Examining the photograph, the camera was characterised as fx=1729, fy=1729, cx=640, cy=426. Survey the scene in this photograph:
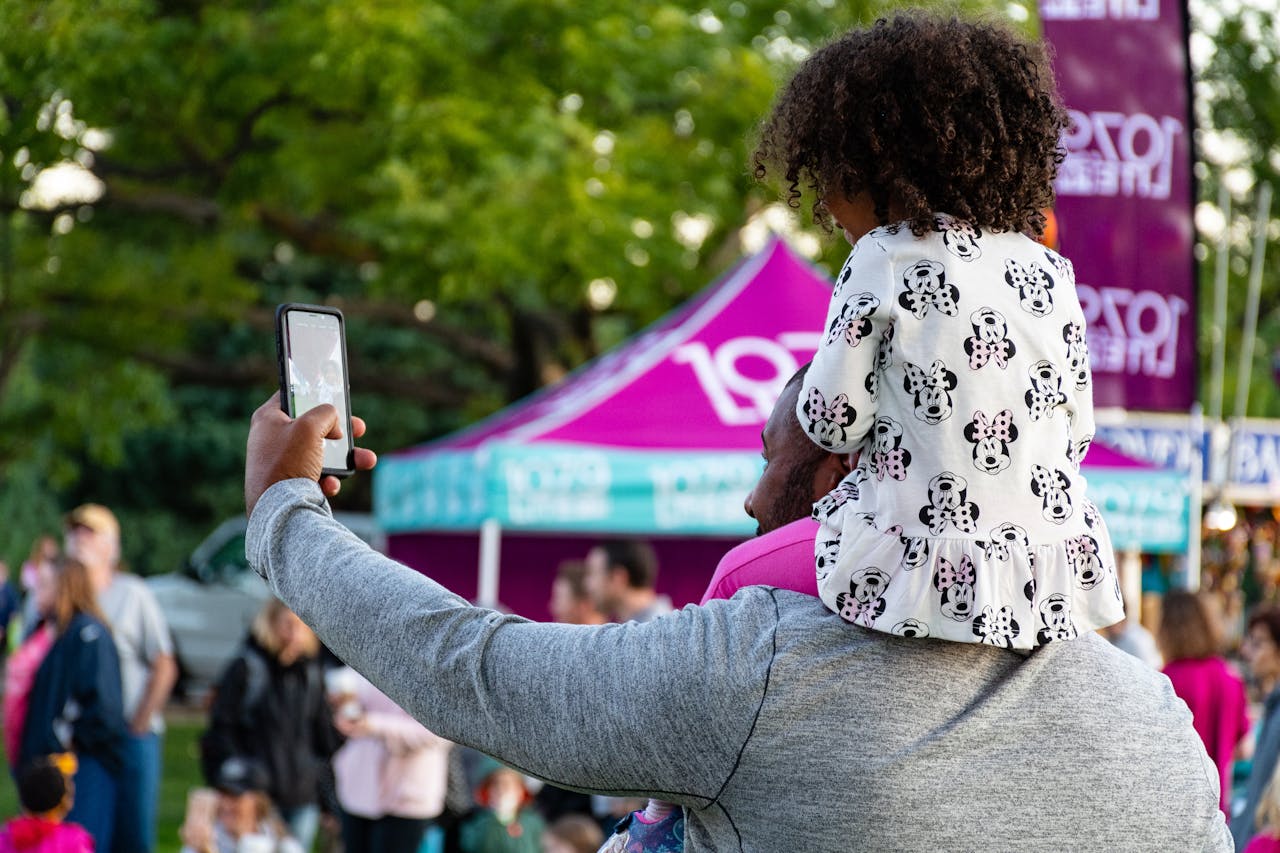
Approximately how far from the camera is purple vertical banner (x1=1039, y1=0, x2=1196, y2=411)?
8.03 meters

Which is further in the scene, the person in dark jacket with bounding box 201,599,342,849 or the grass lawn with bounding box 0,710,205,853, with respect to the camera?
the grass lawn with bounding box 0,710,205,853

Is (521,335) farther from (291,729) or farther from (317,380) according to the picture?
(317,380)

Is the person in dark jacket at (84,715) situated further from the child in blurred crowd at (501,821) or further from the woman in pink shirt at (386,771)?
the child in blurred crowd at (501,821)

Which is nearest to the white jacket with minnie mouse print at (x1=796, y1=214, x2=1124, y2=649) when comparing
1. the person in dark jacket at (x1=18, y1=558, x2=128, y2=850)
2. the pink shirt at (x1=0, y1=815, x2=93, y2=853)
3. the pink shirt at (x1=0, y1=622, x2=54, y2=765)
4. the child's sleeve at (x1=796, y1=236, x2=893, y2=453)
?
the child's sleeve at (x1=796, y1=236, x2=893, y2=453)

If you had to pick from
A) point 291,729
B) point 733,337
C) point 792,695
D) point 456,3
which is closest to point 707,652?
point 792,695

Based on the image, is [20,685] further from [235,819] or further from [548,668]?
[548,668]

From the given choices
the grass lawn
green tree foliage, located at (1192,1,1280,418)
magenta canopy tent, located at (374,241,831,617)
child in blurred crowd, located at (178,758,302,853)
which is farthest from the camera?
green tree foliage, located at (1192,1,1280,418)

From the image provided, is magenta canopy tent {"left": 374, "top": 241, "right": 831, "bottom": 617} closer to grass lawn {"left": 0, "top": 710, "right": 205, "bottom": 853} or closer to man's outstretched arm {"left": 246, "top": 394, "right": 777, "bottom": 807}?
grass lawn {"left": 0, "top": 710, "right": 205, "bottom": 853}

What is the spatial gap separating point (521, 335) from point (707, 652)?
46.8ft

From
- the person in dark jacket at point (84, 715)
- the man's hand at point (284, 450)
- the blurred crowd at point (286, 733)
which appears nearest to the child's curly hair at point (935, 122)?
the man's hand at point (284, 450)

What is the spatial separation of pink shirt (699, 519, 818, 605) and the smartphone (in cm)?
40

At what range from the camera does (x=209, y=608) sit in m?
18.8

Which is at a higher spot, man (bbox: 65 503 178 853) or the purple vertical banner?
the purple vertical banner

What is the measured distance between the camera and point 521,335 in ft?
51.1
